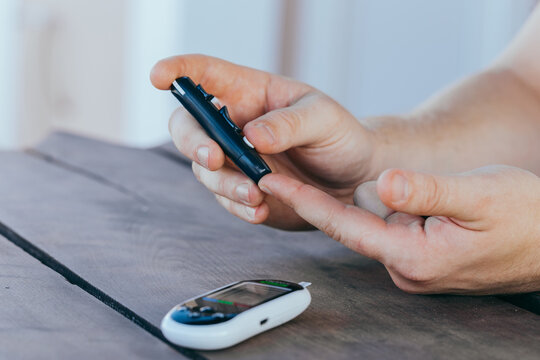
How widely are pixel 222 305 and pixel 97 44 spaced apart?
3.48m

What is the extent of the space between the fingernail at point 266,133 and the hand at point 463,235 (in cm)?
10

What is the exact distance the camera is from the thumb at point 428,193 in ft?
1.75

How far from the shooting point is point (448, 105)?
983 millimetres

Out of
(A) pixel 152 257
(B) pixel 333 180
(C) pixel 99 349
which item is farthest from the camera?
(B) pixel 333 180

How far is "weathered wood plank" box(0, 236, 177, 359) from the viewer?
47cm

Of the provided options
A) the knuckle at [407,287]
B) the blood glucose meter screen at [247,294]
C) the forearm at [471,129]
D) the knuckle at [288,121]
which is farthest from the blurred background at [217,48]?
the blood glucose meter screen at [247,294]

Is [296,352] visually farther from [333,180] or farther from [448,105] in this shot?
[448,105]

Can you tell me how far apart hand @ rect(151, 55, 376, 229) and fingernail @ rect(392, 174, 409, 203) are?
20 centimetres

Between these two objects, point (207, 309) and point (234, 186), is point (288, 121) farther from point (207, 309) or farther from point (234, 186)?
point (207, 309)

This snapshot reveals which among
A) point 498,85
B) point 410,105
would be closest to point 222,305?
point 498,85

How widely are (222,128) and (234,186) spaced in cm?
7

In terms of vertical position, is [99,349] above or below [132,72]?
above

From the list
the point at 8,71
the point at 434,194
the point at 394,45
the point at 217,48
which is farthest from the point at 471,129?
the point at 8,71

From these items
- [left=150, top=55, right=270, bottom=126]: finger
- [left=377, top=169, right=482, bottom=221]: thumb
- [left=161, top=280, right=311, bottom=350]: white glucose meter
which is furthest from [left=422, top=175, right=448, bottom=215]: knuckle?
[left=150, top=55, right=270, bottom=126]: finger
